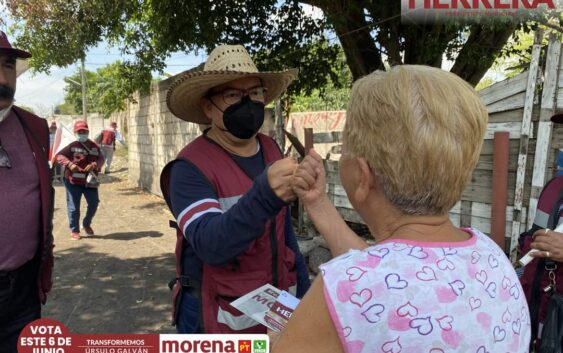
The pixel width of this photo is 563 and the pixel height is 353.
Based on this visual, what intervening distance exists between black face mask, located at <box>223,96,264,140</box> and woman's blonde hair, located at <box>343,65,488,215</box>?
97cm

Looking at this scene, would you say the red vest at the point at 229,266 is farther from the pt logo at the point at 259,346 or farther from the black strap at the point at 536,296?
the black strap at the point at 536,296

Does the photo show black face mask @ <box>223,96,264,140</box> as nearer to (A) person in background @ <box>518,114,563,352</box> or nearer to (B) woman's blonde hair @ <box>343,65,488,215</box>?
(B) woman's blonde hair @ <box>343,65,488,215</box>

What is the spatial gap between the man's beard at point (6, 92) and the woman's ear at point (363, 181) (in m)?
1.95

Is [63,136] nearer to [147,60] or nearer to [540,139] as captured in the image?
[147,60]

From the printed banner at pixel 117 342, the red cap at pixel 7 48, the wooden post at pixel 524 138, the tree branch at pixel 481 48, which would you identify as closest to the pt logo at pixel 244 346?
the printed banner at pixel 117 342

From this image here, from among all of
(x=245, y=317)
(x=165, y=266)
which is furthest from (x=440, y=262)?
(x=165, y=266)

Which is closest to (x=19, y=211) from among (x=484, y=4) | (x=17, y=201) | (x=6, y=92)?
(x=17, y=201)

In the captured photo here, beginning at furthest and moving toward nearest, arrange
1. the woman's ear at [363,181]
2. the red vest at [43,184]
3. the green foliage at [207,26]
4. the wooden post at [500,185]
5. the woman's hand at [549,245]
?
the green foliage at [207,26]
the wooden post at [500,185]
the red vest at [43,184]
the woman's hand at [549,245]
the woman's ear at [363,181]

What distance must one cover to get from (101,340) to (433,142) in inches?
74.7

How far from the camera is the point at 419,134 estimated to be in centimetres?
92

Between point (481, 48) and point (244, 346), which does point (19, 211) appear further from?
point (481, 48)

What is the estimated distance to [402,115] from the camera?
3.06ft

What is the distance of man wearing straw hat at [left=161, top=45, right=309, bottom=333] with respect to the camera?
1.48m

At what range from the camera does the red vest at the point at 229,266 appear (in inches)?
67.9
